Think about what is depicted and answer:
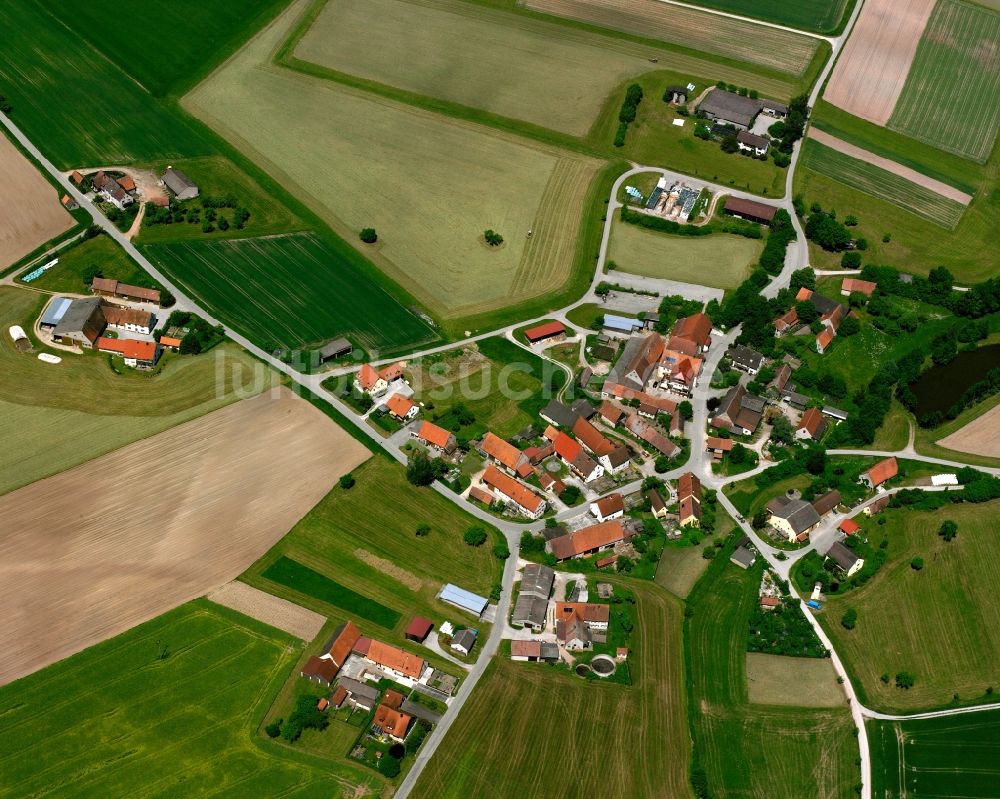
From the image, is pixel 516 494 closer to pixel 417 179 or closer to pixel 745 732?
pixel 745 732

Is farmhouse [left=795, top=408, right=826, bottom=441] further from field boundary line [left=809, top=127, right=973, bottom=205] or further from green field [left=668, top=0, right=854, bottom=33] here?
green field [left=668, top=0, right=854, bottom=33]

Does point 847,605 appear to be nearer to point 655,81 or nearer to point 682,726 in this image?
point 682,726

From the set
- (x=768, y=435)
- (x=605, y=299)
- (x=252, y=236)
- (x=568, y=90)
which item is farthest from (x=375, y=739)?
(x=568, y=90)

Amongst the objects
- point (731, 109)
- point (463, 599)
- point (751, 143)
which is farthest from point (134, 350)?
point (731, 109)

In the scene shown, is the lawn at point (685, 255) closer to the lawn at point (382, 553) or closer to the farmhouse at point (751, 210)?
the farmhouse at point (751, 210)

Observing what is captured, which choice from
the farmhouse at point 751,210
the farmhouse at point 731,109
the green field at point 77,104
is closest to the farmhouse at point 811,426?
the farmhouse at point 751,210

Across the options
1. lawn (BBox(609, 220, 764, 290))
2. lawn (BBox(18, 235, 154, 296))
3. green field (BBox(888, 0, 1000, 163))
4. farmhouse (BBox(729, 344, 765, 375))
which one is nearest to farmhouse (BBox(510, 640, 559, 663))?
farmhouse (BBox(729, 344, 765, 375))
